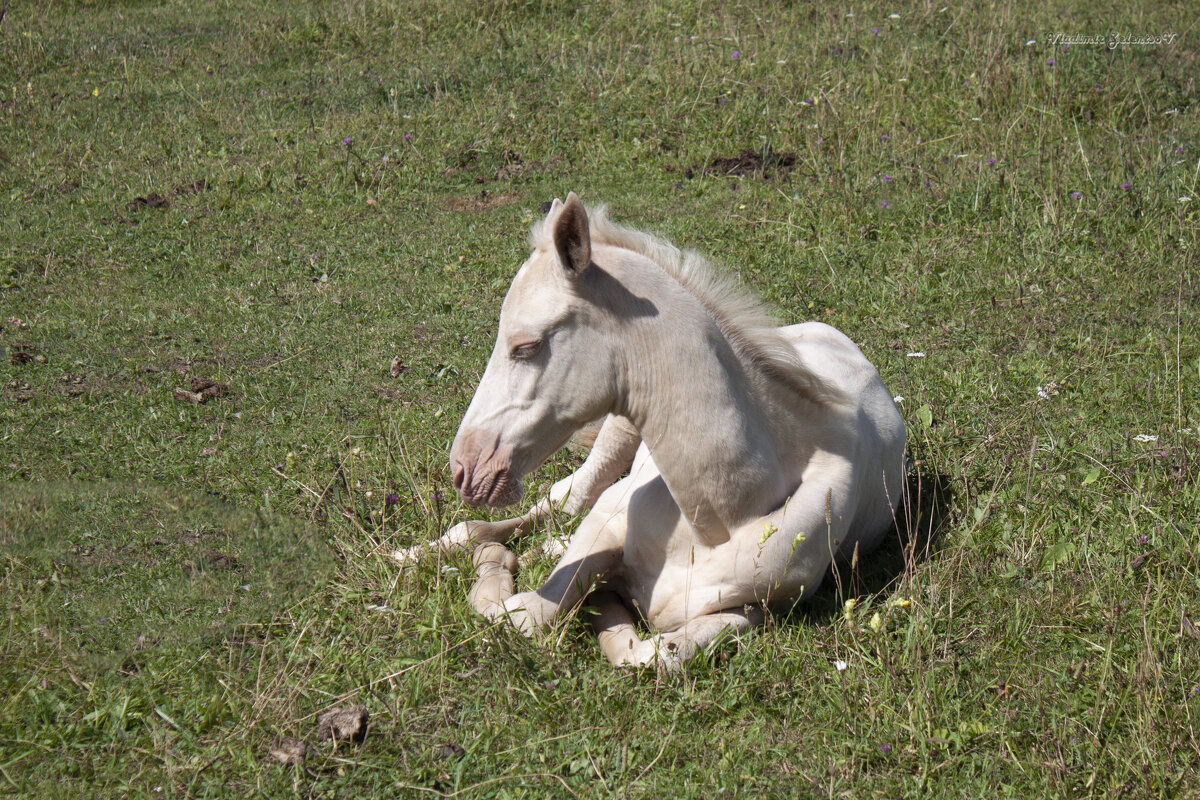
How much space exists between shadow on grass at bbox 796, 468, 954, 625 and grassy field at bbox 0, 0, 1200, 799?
26mm

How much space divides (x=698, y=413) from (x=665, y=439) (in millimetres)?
131

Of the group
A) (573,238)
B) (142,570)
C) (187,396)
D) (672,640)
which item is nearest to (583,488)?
(672,640)

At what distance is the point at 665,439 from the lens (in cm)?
317

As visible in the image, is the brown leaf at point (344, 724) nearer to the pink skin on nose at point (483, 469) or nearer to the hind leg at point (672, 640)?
the pink skin on nose at point (483, 469)

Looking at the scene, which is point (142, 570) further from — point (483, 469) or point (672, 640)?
point (672, 640)

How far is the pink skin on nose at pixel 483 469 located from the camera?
10.2 ft

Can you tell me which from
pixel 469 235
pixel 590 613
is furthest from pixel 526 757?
pixel 469 235

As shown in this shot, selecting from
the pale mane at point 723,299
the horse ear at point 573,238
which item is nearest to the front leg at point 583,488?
the pale mane at point 723,299

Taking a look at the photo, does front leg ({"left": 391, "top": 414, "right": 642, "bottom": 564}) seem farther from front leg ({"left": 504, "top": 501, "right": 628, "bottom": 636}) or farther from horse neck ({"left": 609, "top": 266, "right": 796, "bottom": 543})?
horse neck ({"left": 609, "top": 266, "right": 796, "bottom": 543})

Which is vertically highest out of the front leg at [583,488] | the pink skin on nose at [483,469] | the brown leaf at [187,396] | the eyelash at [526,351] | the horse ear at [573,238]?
the horse ear at [573,238]

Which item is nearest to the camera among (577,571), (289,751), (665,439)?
(289,751)

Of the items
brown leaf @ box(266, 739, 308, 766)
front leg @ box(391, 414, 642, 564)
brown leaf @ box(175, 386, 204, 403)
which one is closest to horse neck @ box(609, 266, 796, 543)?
front leg @ box(391, 414, 642, 564)

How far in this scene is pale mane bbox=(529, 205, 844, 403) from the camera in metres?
3.30

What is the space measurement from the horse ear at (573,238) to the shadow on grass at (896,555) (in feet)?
4.31
